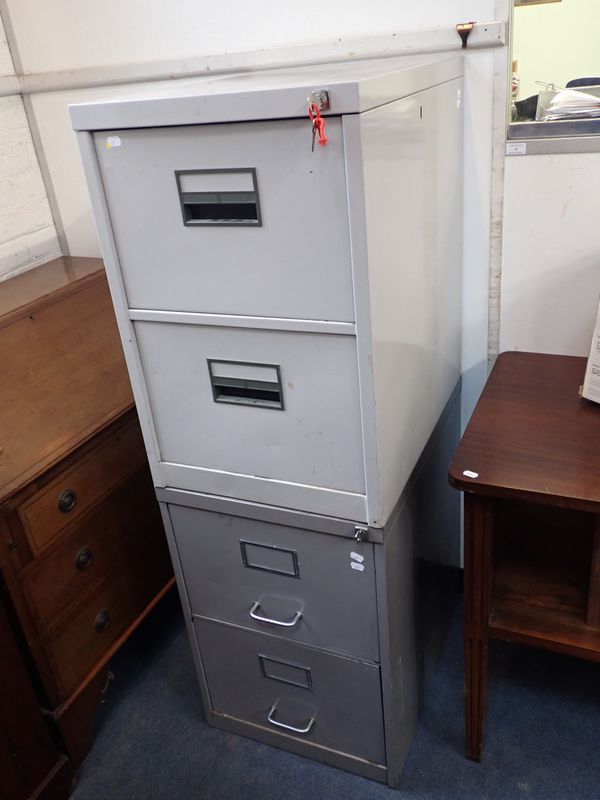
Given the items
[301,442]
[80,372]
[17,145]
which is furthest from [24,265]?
[301,442]

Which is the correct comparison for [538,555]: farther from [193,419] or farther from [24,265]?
[24,265]

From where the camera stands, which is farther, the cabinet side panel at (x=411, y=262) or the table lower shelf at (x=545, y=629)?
the table lower shelf at (x=545, y=629)

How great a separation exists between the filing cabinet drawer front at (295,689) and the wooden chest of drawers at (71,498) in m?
0.28

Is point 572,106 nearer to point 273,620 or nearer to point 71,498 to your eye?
point 273,620

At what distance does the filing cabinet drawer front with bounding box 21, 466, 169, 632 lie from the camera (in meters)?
1.51

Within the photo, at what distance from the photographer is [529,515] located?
64.3 inches

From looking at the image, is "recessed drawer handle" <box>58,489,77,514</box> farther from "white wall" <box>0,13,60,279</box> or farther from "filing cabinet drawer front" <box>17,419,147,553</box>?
"white wall" <box>0,13,60,279</box>

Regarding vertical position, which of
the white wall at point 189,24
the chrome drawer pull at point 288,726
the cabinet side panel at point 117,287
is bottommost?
the chrome drawer pull at point 288,726

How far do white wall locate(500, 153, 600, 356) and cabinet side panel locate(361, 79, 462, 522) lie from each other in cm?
13

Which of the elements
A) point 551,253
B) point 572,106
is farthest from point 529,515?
point 572,106

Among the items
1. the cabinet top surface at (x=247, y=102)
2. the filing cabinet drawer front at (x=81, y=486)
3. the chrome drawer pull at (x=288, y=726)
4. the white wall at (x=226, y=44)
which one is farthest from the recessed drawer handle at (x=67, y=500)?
the white wall at (x=226, y=44)

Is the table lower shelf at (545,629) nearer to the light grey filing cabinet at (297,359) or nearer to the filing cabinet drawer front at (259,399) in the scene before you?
the light grey filing cabinet at (297,359)

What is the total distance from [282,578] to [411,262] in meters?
0.69

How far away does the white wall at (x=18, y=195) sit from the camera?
1.97m
